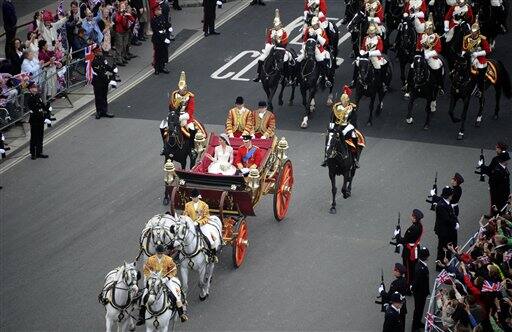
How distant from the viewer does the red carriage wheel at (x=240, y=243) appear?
2217cm

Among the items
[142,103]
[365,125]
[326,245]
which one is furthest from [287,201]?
[142,103]

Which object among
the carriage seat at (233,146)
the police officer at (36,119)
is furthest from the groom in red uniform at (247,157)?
the police officer at (36,119)

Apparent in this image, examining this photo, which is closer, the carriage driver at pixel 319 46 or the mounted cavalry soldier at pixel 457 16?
the carriage driver at pixel 319 46

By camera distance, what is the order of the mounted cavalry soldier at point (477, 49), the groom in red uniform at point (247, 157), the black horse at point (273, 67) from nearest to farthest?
the groom in red uniform at point (247, 157) → the mounted cavalry soldier at point (477, 49) → the black horse at point (273, 67)

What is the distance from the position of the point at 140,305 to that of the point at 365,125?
12087 mm

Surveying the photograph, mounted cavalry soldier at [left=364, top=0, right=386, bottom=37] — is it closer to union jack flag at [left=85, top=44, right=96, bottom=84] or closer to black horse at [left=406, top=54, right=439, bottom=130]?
black horse at [left=406, top=54, right=439, bottom=130]

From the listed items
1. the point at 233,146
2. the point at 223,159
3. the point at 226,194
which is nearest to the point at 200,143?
the point at 233,146

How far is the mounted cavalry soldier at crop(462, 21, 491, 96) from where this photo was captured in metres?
28.0

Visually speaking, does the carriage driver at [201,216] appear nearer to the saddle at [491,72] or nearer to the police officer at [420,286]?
the police officer at [420,286]

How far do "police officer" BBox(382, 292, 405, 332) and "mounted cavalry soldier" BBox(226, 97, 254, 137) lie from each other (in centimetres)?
649

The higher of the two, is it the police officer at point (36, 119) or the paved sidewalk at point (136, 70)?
the police officer at point (36, 119)

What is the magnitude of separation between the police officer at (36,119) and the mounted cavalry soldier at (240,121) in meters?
5.51

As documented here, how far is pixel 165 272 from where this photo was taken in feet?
62.5

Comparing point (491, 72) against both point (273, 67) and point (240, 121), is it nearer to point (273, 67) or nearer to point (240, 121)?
point (273, 67)
